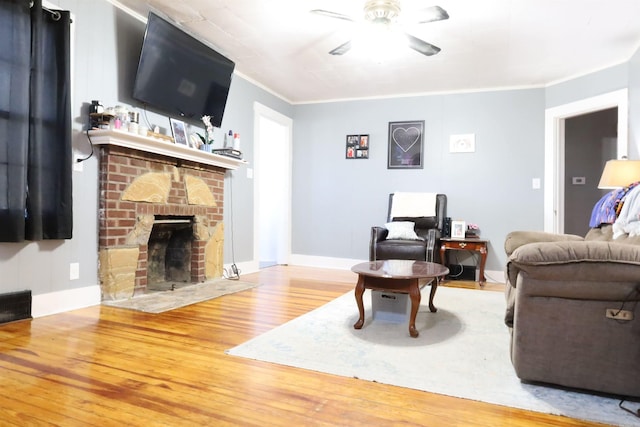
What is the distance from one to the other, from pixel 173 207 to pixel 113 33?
1.50 m

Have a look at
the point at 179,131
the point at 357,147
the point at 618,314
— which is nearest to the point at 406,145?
the point at 357,147

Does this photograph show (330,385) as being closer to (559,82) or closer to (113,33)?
(113,33)

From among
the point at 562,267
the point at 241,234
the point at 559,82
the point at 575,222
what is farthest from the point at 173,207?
the point at 575,222

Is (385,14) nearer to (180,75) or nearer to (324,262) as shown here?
(180,75)

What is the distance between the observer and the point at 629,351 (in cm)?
149

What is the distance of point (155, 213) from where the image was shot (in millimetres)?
3424

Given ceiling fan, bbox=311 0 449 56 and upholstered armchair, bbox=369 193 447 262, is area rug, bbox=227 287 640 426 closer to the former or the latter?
upholstered armchair, bbox=369 193 447 262

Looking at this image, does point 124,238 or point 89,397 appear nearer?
point 89,397

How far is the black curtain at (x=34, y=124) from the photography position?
2383mm

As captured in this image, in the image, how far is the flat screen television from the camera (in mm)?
3184

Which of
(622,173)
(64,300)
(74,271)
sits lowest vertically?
(64,300)

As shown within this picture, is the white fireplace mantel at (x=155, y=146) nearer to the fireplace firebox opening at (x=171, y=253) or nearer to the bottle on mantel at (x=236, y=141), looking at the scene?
the bottle on mantel at (x=236, y=141)

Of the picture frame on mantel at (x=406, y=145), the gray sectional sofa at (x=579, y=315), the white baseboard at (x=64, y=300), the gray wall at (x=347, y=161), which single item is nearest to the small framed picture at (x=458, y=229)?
the gray wall at (x=347, y=161)

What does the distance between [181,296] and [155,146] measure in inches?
50.4
